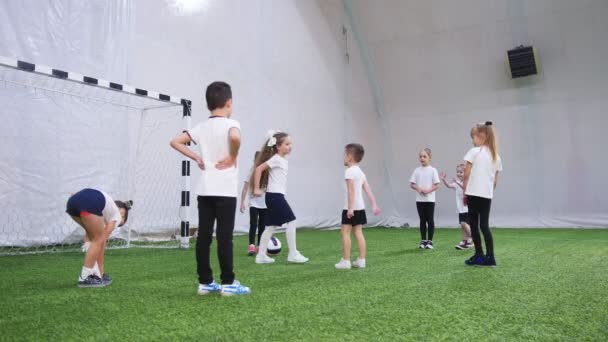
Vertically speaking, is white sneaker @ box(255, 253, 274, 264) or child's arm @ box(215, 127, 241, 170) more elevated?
child's arm @ box(215, 127, 241, 170)

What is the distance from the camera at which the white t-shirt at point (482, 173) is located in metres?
4.05

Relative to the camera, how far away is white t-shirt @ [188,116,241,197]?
8.93ft

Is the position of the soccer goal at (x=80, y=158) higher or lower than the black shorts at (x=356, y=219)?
higher

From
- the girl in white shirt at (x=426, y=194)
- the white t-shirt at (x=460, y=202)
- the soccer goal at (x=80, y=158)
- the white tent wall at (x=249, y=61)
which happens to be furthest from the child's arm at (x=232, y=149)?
the white tent wall at (x=249, y=61)

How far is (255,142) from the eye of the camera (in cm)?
950

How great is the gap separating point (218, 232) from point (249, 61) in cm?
734

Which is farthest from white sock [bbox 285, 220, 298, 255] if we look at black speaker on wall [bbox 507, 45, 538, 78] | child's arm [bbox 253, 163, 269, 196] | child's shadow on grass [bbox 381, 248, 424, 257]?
black speaker on wall [bbox 507, 45, 538, 78]

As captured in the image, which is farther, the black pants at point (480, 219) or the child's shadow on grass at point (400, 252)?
the child's shadow on grass at point (400, 252)

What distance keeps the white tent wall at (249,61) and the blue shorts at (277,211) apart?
323cm

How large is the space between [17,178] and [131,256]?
2105 mm

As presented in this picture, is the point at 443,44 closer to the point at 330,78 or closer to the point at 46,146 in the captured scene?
the point at 330,78

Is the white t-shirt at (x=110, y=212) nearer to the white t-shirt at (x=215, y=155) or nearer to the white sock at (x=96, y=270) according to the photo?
the white sock at (x=96, y=270)

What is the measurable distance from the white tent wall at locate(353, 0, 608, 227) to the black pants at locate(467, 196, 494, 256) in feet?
25.3

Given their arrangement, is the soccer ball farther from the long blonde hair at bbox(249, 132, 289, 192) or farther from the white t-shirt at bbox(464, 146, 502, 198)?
the white t-shirt at bbox(464, 146, 502, 198)
